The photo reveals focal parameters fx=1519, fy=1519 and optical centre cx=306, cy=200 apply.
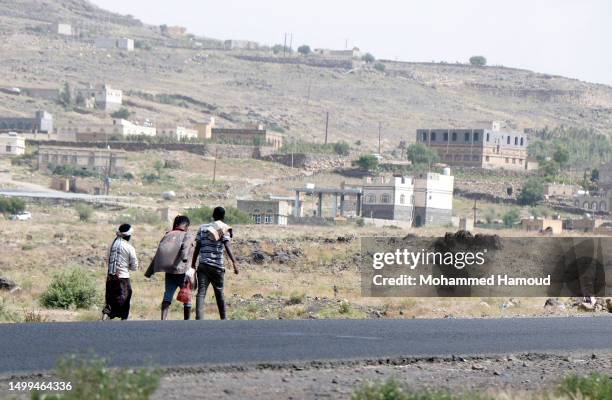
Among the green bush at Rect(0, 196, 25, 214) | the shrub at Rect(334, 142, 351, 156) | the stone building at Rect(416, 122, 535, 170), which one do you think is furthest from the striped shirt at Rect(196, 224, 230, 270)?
the stone building at Rect(416, 122, 535, 170)

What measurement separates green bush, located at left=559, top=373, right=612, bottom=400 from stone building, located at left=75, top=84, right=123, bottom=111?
141 m

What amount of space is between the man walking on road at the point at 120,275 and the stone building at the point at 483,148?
111 metres

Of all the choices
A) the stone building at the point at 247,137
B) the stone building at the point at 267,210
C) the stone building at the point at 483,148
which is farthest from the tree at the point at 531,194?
the stone building at the point at 267,210

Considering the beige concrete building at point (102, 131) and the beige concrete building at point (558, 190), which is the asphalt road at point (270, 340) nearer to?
the beige concrete building at point (558, 190)

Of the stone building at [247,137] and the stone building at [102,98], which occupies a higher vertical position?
the stone building at [102,98]

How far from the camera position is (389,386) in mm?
11117

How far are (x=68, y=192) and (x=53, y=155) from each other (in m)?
15.3

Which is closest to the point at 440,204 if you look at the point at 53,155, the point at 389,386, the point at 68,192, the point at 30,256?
the point at 68,192

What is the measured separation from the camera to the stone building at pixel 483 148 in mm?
129250

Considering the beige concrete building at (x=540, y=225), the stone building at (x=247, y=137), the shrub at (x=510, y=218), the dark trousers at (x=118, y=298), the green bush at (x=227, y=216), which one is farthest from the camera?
the stone building at (x=247, y=137)

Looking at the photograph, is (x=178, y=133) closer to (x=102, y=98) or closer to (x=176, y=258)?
(x=102, y=98)

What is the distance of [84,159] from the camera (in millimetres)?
107500

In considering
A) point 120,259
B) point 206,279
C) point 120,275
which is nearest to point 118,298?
point 120,275

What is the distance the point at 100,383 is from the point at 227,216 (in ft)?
208
